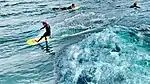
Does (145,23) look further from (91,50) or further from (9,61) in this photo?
(9,61)

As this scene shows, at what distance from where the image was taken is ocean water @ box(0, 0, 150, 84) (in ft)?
45.4

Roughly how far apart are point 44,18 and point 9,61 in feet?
42.8

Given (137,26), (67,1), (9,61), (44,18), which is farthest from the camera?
(67,1)

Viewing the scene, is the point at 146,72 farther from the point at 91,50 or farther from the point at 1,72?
the point at 1,72

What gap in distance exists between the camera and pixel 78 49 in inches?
699

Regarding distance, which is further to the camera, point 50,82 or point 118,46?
point 118,46

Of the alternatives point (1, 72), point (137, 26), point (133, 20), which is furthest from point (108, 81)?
point (133, 20)

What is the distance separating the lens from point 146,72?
44.3ft

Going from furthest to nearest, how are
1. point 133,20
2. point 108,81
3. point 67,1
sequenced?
point 67,1 → point 133,20 → point 108,81

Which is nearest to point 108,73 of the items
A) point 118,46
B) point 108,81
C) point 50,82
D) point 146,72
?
point 108,81

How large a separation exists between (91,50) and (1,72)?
16.1 feet

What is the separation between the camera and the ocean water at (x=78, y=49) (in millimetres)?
13852

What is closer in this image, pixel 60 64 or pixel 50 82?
pixel 50 82

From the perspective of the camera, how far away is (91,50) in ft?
55.3
